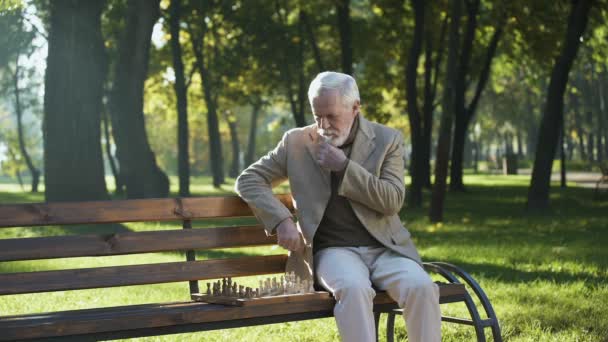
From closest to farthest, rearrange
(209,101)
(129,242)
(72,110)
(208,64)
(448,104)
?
(129,242)
(448,104)
(72,110)
(209,101)
(208,64)

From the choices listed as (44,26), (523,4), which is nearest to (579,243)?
(523,4)

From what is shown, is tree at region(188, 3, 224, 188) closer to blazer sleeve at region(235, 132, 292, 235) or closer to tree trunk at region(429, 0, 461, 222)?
tree trunk at region(429, 0, 461, 222)

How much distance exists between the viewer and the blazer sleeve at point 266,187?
5699 mm

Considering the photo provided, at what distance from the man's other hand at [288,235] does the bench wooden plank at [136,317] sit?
42cm

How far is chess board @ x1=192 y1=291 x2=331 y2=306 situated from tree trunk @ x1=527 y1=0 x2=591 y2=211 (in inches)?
609

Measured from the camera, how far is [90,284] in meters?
5.44

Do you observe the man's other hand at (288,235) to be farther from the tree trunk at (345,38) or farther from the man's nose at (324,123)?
the tree trunk at (345,38)

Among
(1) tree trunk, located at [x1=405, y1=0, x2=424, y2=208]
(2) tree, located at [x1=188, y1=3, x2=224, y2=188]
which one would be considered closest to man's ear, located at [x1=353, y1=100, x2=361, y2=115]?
(1) tree trunk, located at [x1=405, y1=0, x2=424, y2=208]

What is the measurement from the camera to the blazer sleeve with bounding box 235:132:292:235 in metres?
5.70

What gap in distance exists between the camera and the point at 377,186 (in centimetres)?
553

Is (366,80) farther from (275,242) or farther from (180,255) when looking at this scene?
(275,242)

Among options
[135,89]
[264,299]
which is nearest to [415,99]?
[135,89]

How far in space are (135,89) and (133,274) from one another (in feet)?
50.5

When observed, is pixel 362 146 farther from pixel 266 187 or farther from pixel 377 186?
pixel 266 187
